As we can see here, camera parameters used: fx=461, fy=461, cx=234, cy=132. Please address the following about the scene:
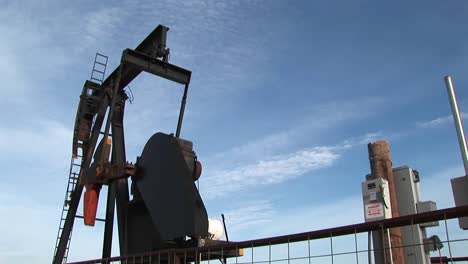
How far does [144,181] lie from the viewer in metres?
8.64

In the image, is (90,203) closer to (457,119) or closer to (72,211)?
(72,211)

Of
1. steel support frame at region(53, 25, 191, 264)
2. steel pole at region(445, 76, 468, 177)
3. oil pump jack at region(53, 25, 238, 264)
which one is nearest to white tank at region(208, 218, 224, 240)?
oil pump jack at region(53, 25, 238, 264)

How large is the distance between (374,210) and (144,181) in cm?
470

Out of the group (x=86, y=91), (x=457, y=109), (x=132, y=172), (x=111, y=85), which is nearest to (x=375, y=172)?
(x=457, y=109)

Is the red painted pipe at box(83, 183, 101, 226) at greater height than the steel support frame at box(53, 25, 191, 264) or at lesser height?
lesser

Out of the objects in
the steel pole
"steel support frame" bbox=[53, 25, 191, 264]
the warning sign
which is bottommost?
Result: the warning sign

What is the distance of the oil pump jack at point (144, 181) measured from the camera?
24.9 feet

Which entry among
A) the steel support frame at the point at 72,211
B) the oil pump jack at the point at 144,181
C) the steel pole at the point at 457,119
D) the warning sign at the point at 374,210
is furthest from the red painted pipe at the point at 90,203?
the steel pole at the point at 457,119

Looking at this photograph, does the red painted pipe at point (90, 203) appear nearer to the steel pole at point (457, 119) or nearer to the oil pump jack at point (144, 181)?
the oil pump jack at point (144, 181)

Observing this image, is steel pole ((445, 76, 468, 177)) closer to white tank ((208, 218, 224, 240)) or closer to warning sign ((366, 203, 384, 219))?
warning sign ((366, 203, 384, 219))

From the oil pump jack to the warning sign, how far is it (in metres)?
1.80

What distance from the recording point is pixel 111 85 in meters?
12.8

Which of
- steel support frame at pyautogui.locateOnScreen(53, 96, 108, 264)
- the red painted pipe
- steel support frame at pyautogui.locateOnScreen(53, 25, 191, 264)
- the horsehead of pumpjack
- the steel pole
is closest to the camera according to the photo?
the steel pole

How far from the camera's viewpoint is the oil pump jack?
758cm
